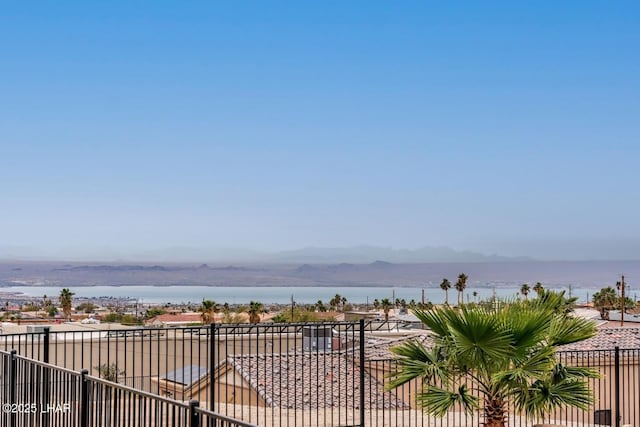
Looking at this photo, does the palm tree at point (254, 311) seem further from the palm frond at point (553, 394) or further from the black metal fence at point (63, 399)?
the black metal fence at point (63, 399)

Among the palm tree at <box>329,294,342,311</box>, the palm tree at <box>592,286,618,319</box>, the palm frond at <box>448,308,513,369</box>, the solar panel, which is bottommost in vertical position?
the palm tree at <box>329,294,342,311</box>

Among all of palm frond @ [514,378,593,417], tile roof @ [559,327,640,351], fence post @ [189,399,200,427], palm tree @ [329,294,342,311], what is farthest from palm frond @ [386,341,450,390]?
palm tree @ [329,294,342,311]

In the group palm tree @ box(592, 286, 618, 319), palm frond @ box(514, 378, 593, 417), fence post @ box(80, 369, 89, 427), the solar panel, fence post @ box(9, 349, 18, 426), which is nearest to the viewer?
fence post @ box(80, 369, 89, 427)

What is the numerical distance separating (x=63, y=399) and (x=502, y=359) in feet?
19.6

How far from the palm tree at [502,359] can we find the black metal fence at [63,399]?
161 inches

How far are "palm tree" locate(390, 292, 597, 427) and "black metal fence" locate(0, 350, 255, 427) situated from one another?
13.4 ft

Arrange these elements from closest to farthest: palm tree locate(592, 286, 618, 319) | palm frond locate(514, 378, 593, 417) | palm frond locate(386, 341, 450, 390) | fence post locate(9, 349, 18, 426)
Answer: fence post locate(9, 349, 18, 426) → palm frond locate(514, 378, 593, 417) → palm frond locate(386, 341, 450, 390) → palm tree locate(592, 286, 618, 319)

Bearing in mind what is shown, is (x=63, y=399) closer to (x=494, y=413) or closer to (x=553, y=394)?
(x=494, y=413)

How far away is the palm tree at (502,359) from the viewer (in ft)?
36.4

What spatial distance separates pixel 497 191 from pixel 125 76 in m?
46.2

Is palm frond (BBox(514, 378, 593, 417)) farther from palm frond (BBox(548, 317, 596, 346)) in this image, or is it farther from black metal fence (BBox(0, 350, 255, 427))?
black metal fence (BBox(0, 350, 255, 427))

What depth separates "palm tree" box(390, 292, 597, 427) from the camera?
11.1m

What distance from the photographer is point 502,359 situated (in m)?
11.1

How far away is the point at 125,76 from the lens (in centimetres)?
4672
